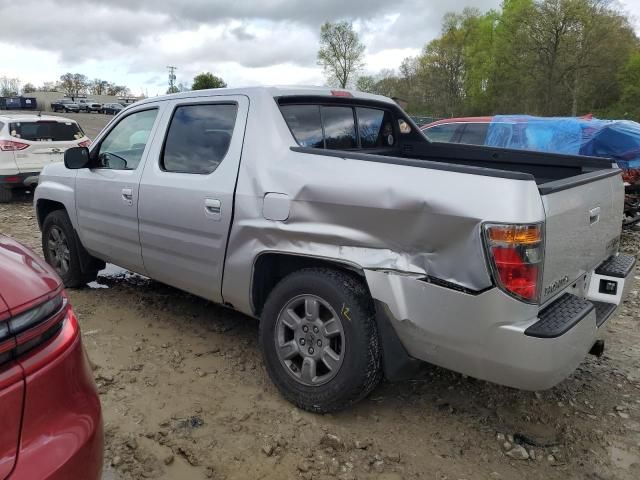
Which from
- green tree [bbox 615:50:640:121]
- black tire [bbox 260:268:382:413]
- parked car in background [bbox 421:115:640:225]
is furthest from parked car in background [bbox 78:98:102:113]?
black tire [bbox 260:268:382:413]

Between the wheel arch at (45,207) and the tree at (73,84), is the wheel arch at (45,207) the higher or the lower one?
the lower one

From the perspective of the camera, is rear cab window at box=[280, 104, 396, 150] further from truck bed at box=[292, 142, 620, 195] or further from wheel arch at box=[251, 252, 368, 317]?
wheel arch at box=[251, 252, 368, 317]

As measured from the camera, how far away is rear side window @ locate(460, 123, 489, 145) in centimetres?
998

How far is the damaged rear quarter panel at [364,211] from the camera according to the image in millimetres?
2324

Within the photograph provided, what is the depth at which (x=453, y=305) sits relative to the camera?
2432 mm

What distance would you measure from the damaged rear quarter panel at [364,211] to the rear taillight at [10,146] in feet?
27.7

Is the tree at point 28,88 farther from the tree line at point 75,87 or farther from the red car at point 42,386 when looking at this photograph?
the red car at point 42,386

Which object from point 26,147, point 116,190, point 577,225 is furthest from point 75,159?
point 26,147

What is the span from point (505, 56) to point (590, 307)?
47160 mm

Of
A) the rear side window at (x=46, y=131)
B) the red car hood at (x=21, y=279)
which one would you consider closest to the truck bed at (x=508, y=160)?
the red car hood at (x=21, y=279)

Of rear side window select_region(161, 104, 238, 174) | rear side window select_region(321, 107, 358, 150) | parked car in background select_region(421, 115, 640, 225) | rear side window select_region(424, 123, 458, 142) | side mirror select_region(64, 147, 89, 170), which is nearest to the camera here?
rear side window select_region(161, 104, 238, 174)

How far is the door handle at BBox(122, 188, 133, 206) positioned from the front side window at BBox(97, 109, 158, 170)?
0.63 ft

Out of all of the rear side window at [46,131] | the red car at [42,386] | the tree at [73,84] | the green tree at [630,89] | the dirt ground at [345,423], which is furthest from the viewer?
the tree at [73,84]

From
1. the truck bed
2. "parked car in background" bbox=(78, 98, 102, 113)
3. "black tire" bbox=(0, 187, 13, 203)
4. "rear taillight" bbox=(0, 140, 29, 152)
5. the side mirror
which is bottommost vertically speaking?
"black tire" bbox=(0, 187, 13, 203)
